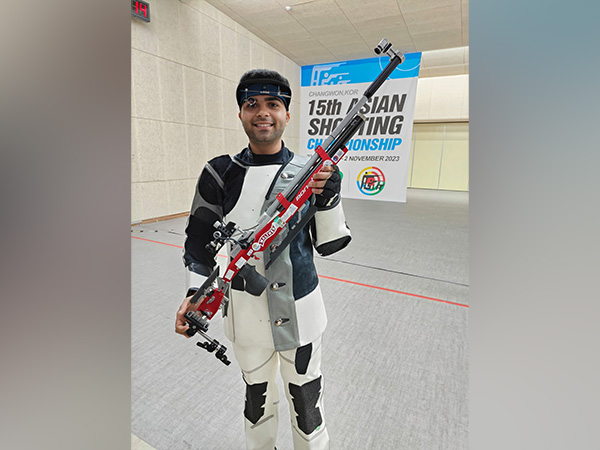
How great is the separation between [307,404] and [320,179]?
2.23ft

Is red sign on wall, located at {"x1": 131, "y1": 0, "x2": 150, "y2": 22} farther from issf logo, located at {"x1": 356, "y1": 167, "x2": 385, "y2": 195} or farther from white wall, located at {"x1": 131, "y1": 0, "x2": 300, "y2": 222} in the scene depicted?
issf logo, located at {"x1": 356, "y1": 167, "x2": 385, "y2": 195}

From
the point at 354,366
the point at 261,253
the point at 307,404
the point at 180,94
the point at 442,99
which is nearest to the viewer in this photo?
the point at 261,253

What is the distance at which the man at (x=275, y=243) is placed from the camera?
2.82 feet

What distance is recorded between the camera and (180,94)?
A: 15.1ft

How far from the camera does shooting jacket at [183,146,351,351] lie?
0.89 metres

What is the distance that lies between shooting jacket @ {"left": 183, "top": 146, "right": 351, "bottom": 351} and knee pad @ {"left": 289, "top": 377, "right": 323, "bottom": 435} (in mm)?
169

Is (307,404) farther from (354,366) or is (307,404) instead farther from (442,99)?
(442,99)

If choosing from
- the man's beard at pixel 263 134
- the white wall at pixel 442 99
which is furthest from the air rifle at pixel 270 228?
the white wall at pixel 442 99

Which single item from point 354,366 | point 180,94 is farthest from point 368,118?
point 354,366

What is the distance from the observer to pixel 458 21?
211 inches

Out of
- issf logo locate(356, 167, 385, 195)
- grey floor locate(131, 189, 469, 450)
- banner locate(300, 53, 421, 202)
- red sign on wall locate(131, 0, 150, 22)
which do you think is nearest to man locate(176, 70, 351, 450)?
grey floor locate(131, 189, 469, 450)
